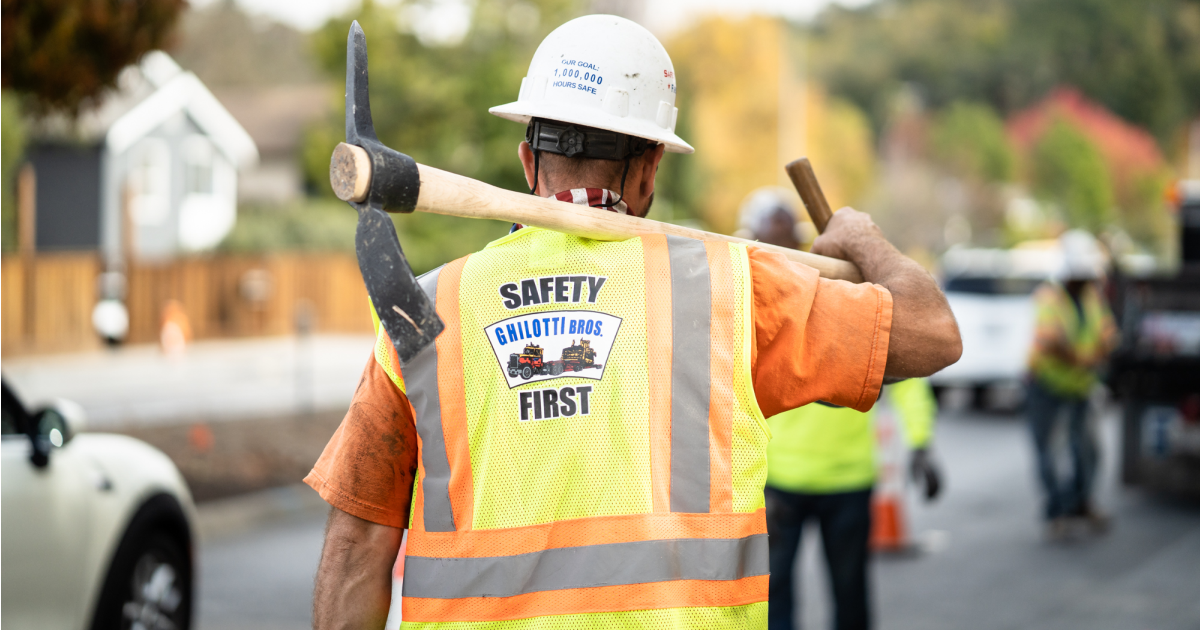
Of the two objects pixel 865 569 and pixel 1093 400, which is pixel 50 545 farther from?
pixel 1093 400

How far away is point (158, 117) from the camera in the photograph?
116ft

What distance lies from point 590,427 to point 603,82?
0.66 metres

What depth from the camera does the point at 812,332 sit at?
2.21 m

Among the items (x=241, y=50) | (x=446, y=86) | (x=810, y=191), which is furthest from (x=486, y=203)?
(x=241, y=50)

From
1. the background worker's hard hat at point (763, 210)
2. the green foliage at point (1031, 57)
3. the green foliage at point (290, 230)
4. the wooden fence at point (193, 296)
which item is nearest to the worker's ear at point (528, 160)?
the background worker's hard hat at point (763, 210)

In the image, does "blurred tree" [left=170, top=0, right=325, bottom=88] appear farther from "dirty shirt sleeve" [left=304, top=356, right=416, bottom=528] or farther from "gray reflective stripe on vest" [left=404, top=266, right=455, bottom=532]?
"gray reflective stripe on vest" [left=404, top=266, right=455, bottom=532]

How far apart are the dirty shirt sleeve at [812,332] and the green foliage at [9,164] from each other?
58.9ft

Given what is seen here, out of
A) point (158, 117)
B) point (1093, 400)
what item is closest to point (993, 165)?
point (158, 117)

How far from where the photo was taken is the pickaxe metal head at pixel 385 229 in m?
1.93

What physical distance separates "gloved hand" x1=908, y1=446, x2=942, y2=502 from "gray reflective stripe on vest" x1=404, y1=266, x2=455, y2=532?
14.0 ft

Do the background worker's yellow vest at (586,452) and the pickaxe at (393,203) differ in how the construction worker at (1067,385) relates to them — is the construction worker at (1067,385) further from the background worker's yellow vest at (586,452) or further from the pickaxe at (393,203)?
the pickaxe at (393,203)

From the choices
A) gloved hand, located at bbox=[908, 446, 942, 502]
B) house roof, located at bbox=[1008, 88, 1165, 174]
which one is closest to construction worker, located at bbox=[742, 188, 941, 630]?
gloved hand, located at bbox=[908, 446, 942, 502]

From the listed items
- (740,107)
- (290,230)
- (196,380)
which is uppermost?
(740,107)

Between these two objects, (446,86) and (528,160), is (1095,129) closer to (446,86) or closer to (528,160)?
(446,86)
